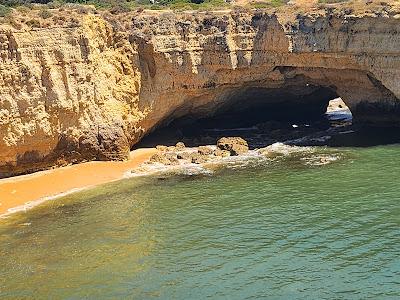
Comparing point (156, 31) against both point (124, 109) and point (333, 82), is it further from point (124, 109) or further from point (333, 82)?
point (333, 82)

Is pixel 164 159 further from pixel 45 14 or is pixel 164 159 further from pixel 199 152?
pixel 45 14

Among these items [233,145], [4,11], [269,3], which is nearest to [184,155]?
[233,145]

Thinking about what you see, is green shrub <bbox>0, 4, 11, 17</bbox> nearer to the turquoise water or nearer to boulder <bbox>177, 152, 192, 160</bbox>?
the turquoise water

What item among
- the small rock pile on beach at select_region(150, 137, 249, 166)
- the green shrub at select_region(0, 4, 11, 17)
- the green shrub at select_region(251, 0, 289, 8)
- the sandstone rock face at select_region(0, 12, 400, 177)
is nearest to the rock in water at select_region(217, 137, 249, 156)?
the small rock pile on beach at select_region(150, 137, 249, 166)

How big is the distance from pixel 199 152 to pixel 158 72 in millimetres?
6307

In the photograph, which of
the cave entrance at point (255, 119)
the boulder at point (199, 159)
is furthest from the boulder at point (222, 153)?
the cave entrance at point (255, 119)

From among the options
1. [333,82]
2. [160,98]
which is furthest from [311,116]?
[160,98]

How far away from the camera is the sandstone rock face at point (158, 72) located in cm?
3219

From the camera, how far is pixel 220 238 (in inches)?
889

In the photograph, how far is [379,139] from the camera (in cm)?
3806

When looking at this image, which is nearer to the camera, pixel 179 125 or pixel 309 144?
pixel 309 144

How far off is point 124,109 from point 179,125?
7.70 meters

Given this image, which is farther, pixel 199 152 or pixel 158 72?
pixel 158 72

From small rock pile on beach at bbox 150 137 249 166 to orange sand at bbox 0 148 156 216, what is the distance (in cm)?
172
